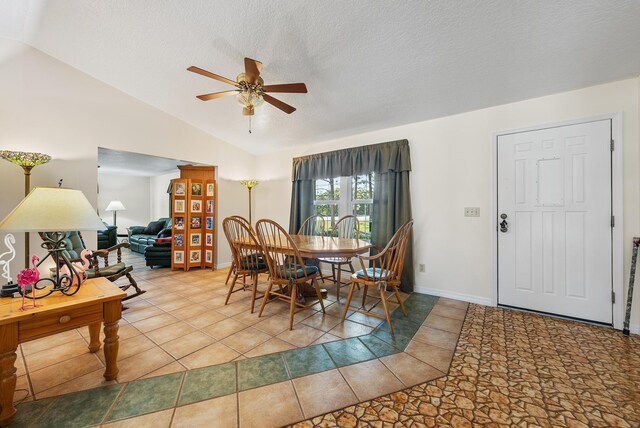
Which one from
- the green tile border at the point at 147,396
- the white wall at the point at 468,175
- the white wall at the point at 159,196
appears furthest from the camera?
the white wall at the point at 159,196

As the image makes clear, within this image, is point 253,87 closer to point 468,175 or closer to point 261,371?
point 261,371

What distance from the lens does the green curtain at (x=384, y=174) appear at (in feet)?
10.4

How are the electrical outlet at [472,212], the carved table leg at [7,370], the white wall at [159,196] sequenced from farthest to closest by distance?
1. the white wall at [159,196]
2. the electrical outlet at [472,212]
3. the carved table leg at [7,370]

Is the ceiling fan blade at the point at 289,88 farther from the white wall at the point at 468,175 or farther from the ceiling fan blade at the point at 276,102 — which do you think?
the white wall at the point at 468,175

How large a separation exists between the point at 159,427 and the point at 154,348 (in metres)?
0.85

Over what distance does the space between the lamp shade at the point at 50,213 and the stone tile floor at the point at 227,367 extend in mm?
991

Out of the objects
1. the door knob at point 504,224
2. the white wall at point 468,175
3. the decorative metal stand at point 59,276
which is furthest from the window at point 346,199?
the decorative metal stand at point 59,276

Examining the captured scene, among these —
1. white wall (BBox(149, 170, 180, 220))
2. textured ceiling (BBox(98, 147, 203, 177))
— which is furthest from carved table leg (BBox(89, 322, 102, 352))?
white wall (BBox(149, 170, 180, 220))

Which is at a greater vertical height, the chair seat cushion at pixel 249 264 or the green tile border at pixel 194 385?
the chair seat cushion at pixel 249 264

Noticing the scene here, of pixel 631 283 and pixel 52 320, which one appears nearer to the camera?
Result: pixel 52 320

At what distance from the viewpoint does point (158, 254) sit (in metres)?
4.50

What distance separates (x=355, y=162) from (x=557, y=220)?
7.80 feet

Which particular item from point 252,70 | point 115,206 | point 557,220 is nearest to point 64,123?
point 252,70

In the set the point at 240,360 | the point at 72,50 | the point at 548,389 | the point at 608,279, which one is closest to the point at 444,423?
the point at 548,389
